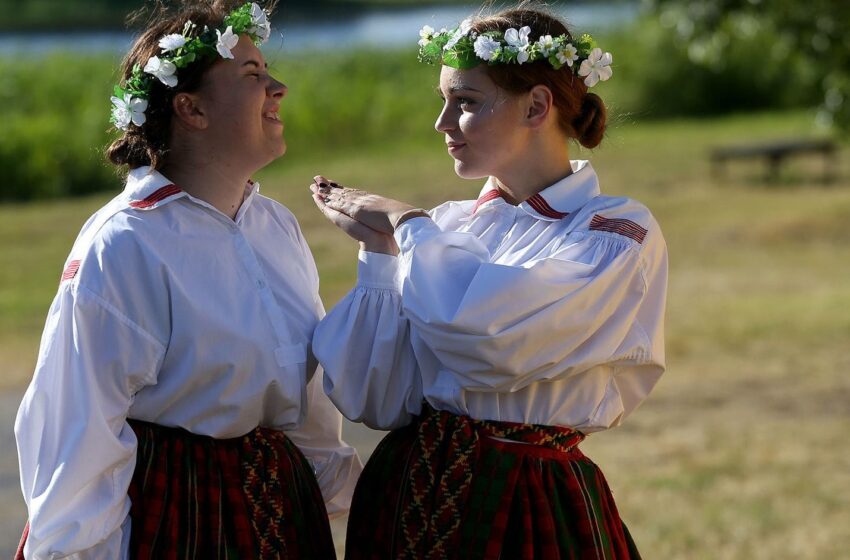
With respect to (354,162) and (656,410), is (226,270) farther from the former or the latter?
(354,162)

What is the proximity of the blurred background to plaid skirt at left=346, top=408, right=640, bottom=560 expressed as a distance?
776mm

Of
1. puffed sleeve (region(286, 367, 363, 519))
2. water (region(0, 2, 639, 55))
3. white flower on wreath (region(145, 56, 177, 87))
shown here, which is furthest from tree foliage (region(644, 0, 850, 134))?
water (region(0, 2, 639, 55))

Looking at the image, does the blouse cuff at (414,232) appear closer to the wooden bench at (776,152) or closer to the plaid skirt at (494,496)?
the plaid skirt at (494,496)

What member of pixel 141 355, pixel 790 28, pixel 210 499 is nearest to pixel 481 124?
pixel 141 355

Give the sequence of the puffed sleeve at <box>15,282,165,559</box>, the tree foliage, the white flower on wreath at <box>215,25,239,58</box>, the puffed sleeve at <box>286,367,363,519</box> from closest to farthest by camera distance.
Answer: the puffed sleeve at <box>15,282,165,559</box>
the white flower on wreath at <box>215,25,239,58</box>
the puffed sleeve at <box>286,367,363,519</box>
the tree foliage

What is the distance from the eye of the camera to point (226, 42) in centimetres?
260

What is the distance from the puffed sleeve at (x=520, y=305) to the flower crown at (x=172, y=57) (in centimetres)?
53

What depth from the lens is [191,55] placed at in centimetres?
259

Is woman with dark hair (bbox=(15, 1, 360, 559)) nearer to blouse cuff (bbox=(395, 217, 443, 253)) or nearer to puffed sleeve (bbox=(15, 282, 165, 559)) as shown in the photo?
puffed sleeve (bbox=(15, 282, 165, 559))

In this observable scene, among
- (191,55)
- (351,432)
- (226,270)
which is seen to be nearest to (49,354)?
(226,270)

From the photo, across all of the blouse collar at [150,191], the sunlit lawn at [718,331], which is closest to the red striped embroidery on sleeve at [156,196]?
the blouse collar at [150,191]

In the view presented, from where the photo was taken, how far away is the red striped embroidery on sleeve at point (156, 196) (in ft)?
8.32

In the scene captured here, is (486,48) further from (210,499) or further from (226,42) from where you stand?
(210,499)

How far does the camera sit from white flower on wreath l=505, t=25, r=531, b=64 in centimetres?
258
